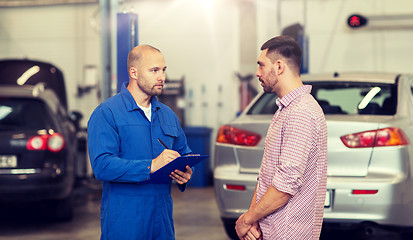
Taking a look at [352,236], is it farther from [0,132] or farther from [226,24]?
[226,24]

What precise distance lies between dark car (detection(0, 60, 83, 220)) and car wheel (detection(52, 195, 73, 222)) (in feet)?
0.04

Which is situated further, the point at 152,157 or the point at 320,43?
the point at 320,43

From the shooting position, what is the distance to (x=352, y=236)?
6.50 metres

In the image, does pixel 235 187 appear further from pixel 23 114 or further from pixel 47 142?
pixel 23 114

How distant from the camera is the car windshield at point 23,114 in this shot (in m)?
6.87

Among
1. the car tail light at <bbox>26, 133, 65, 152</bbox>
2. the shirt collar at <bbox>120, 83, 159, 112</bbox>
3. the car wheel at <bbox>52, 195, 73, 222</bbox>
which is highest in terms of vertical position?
the shirt collar at <bbox>120, 83, 159, 112</bbox>

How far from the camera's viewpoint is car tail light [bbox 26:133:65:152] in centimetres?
671

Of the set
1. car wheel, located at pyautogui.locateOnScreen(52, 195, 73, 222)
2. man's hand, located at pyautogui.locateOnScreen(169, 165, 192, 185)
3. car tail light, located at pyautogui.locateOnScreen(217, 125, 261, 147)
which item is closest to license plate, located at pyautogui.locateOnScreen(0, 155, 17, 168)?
car wheel, located at pyautogui.locateOnScreen(52, 195, 73, 222)

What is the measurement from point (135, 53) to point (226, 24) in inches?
377

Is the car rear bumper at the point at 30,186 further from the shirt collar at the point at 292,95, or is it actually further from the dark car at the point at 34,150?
the shirt collar at the point at 292,95

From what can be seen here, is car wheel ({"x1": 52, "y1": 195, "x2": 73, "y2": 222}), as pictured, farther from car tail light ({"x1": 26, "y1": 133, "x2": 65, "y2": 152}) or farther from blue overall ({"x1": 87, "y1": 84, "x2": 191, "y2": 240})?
blue overall ({"x1": 87, "y1": 84, "x2": 191, "y2": 240})

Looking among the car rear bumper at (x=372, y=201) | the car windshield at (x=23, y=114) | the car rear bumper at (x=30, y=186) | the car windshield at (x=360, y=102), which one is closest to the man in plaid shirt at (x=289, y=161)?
the car rear bumper at (x=372, y=201)

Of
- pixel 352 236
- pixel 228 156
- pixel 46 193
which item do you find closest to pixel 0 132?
pixel 46 193

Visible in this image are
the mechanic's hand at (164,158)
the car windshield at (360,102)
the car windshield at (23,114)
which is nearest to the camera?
the mechanic's hand at (164,158)
